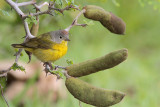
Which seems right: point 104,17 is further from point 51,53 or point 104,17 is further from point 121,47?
point 121,47

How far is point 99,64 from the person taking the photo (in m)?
1.72

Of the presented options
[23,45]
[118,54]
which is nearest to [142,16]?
[23,45]

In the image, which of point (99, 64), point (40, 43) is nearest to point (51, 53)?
point (40, 43)

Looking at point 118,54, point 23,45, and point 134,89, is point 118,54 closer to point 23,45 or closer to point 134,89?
point 23,45

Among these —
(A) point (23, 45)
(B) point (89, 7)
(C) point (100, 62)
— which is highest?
(B) point (89, 7)

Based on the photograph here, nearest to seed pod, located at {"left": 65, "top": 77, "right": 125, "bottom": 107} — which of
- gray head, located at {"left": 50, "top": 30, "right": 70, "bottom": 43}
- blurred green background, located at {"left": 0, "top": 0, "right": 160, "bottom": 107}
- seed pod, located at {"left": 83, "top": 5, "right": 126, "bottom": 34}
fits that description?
seed pod, located at {"left": 83, "top": 5, "right": 126, "bottom": 34}

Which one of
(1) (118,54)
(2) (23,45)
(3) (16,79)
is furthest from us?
(3) (16,79)

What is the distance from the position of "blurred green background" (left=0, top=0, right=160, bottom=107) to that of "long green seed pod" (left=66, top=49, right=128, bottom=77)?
1.85m

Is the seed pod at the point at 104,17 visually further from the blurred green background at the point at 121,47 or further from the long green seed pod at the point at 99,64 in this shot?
the blurred green background at the point at 121,47

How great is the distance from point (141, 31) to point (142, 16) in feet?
0.94

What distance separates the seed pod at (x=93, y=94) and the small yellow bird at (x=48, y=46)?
0.52 meters

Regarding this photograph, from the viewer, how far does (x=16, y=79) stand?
4680 mm

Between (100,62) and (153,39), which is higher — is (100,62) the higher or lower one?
the higher one

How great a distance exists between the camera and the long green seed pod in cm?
164
